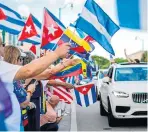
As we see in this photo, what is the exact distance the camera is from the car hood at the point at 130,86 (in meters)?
10.5

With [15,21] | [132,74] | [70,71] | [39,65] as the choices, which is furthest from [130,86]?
[39,65]

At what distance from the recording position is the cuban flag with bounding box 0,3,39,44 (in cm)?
945

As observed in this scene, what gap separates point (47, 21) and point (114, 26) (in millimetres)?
3246

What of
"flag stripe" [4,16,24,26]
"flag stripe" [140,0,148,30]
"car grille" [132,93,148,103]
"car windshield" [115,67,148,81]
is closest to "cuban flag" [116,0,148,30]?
"flag stripe" [140,0,148,30]

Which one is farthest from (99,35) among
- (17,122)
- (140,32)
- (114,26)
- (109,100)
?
(109,100)

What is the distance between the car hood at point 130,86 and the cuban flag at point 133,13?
603cm

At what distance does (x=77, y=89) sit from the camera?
1124 centimetres

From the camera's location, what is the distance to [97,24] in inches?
243

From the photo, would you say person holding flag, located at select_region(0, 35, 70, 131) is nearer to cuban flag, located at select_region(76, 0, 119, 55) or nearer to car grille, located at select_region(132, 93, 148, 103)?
cuban flag, located at select_region(76, 0, 119, 55)

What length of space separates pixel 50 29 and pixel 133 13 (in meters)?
4.80

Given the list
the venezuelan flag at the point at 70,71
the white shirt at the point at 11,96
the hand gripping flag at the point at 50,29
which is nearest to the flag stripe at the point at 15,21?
the hand gripping flag at the point at 50,29

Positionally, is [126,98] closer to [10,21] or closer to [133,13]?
[10,21]

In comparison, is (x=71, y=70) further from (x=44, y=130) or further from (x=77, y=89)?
(x=44, y=130)

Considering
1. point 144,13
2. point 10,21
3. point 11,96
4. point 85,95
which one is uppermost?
point 10,21
